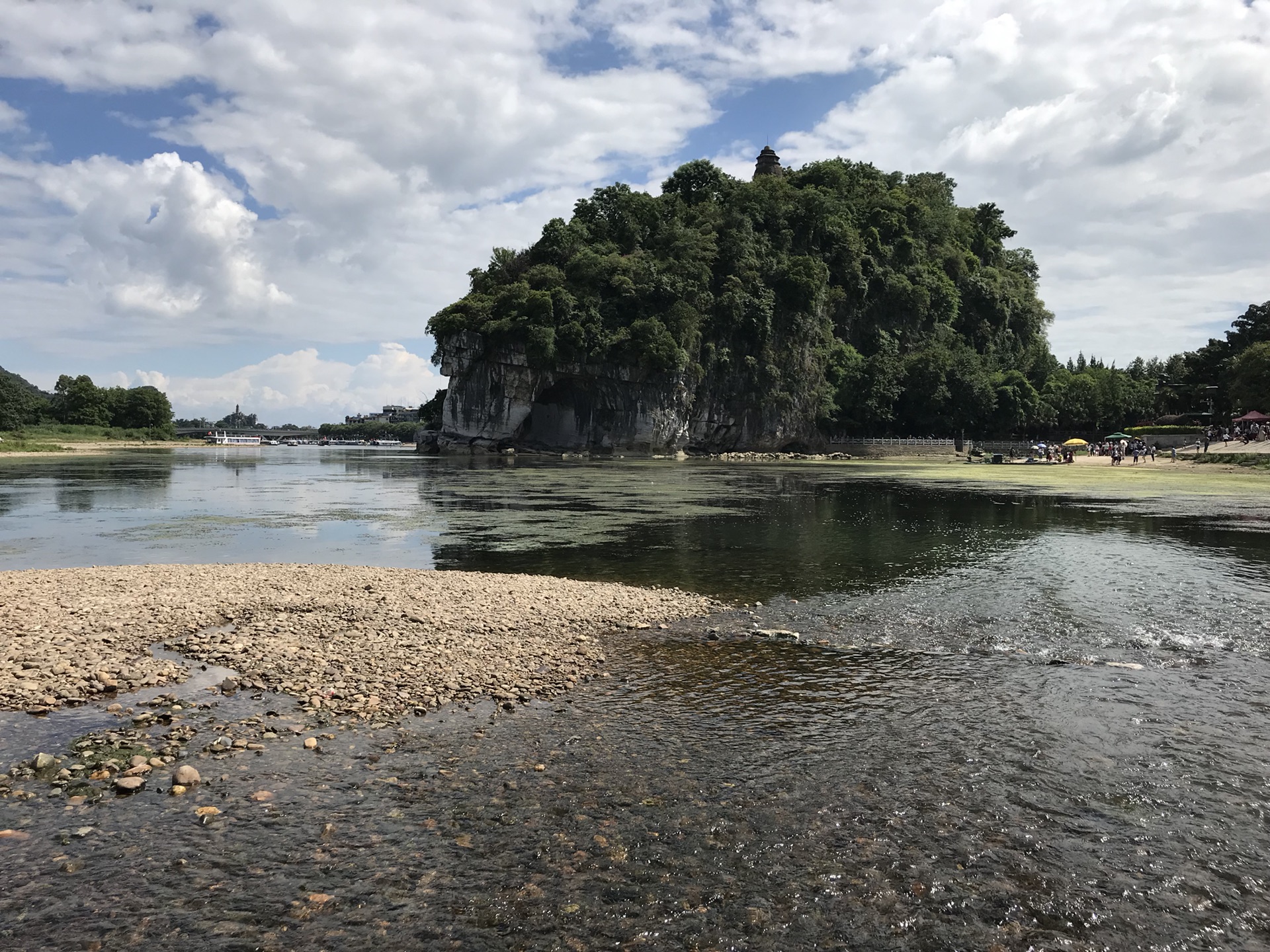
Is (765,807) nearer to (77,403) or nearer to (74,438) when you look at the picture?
(74,438)

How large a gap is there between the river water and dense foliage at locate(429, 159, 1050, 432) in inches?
3559

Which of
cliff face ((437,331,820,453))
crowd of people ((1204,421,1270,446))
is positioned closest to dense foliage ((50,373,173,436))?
cliff face ((437,331,820,453))

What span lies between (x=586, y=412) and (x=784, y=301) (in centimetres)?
3436

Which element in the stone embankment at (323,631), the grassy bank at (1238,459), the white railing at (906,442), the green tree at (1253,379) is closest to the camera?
the stone embankment at (323,631)

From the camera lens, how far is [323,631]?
12641 millimetres

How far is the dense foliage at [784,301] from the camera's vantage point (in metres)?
105

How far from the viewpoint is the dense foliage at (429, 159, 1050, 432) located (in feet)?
344

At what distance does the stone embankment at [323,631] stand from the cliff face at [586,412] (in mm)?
89482

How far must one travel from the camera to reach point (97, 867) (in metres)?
6.09

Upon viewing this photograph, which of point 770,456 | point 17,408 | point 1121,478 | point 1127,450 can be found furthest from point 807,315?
point 17,408

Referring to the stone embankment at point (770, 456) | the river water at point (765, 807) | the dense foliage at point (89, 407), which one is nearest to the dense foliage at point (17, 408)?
Result: the dense foliage at point (89, 407)

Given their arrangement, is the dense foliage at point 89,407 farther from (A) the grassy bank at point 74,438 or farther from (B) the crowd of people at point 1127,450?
(B) the crowd of people at point 1127,450

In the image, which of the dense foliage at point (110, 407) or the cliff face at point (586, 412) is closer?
the cliff face at point (586, 412)

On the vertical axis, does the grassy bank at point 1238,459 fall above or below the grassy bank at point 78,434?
below
